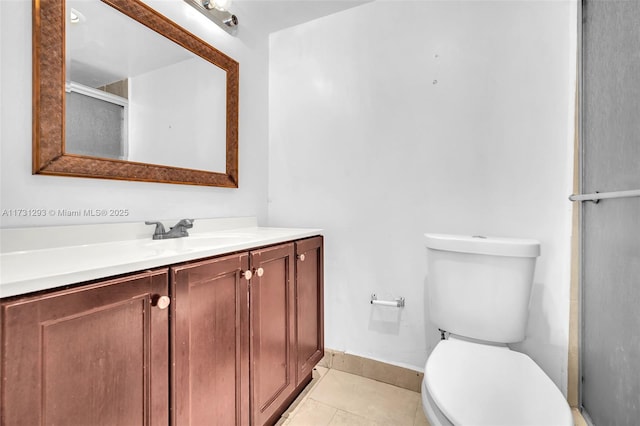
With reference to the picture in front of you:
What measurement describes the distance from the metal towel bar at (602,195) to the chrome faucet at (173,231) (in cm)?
165

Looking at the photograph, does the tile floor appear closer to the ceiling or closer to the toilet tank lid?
the toilet tank lid

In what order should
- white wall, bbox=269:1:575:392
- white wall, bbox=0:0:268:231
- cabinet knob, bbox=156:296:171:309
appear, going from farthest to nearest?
white wall, bbox=269:1:575:392 < white wall, bbox=0:0:268:231 < cabinet knob, bbox=156:296:171:309

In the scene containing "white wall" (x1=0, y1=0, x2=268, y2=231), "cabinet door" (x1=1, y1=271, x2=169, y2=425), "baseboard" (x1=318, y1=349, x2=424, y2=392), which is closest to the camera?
"cabinet door" (x1=1, y1=271, x2=169, y2=425)

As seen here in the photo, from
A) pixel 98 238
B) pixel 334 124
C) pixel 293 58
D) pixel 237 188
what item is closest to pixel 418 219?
pixel 334 124

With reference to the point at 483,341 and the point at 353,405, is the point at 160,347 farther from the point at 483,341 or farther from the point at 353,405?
the point at 483,341

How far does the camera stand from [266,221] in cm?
197

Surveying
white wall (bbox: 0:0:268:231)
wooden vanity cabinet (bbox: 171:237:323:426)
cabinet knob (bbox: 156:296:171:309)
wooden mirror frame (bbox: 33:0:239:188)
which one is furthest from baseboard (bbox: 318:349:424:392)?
wooden mirror frame (bbox: 33:0:239:188)

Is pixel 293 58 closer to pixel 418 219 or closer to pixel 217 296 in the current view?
pixel 418 219

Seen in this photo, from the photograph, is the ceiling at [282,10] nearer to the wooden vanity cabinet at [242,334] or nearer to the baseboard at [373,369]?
the wooden vanity cabinet at [242,334]

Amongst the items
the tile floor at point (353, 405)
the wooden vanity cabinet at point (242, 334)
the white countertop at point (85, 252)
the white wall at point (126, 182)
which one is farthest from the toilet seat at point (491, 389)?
the white wall at point (126, 182)

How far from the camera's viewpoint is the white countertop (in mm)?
579

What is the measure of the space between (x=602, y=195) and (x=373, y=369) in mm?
1373

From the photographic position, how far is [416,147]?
156 cm

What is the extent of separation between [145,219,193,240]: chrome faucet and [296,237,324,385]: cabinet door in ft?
1.69
